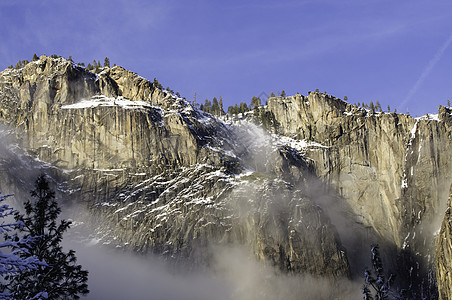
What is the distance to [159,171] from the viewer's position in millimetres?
140750

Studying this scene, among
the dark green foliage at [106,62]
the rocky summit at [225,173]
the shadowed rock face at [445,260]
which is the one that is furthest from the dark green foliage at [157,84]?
the shadowed rock face at [445,260]

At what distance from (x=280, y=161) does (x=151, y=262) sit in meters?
45.3

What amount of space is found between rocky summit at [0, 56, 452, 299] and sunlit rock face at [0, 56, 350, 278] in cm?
30

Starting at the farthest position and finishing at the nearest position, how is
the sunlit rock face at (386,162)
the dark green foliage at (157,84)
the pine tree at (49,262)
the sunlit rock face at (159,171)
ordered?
1. the dark green foliage at (157,84)
2. the sunlit rock face at (386,162)
3. the sunlit rock face at (159,171)
4. the pine tree at (49,262)

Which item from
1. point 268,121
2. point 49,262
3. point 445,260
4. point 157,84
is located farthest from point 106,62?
point 49,262

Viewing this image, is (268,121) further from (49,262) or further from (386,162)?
(49,262)

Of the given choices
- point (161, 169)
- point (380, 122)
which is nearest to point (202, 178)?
point (161, 169)

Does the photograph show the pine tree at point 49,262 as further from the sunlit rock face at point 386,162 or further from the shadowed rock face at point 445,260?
the sunlit rock face at point 386,162

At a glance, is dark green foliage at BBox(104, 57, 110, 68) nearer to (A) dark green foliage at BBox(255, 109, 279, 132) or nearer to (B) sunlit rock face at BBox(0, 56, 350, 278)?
(B) sunlit rock face at BBox(0, 56, 350, 278)

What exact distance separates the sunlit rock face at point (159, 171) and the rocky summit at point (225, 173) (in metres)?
0.30

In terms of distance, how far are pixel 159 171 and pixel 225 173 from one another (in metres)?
16.2

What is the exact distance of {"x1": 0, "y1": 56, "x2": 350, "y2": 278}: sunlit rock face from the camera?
5153 inches

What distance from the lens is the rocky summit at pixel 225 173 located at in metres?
132

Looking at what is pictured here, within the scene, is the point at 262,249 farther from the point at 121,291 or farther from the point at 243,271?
the point at 121,291
